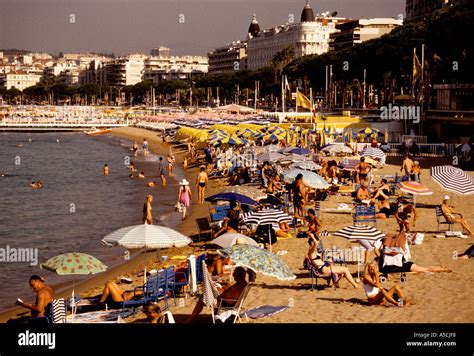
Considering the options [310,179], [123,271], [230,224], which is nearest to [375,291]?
[230,224]

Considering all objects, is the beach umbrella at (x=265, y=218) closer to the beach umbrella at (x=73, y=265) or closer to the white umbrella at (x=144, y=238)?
the white umbrella at (x=144, y=238)

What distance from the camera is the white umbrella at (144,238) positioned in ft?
37.3

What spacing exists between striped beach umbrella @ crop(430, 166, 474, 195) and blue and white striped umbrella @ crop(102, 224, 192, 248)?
6.58 metres

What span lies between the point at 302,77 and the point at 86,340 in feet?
268

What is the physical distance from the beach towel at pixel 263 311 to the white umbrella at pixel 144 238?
2.16 metres

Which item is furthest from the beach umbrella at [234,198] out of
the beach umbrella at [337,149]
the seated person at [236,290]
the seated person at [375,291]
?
the beach umbrella at [337,149]

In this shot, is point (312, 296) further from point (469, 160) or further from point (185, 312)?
point (469, 160)

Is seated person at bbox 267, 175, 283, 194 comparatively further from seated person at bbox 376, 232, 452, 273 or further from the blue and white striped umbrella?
the blue and white striped umbrella

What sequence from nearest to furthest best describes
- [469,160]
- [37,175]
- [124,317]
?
[124,317] < [469,160] < [37,175]

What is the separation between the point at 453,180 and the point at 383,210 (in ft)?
6.59

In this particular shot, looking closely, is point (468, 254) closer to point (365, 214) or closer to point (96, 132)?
point (365, 214)

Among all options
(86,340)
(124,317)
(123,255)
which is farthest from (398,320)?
(123,255)

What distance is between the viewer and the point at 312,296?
35.5ft

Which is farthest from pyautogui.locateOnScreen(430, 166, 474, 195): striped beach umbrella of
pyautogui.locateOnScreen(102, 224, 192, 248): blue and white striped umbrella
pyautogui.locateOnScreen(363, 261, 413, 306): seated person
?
pyautogui.locateOnScreen(102, 224, 192, 248): blue and white striped umbrella
